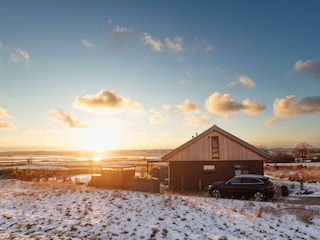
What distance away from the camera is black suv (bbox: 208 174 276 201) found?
2122cm

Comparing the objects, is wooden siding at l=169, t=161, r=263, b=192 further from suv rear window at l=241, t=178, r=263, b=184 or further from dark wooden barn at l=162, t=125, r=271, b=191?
suv rear window at l=241, t=178, r=263, b=184

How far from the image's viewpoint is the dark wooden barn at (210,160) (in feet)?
93.4

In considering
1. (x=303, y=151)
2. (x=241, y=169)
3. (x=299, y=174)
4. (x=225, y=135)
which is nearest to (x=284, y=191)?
(x=241, y=169)

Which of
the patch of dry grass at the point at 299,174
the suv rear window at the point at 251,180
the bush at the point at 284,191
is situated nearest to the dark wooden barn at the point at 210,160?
the bush at the point at 284,191

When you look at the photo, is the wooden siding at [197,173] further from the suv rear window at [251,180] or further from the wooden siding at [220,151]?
the suv rear window at [251,180]

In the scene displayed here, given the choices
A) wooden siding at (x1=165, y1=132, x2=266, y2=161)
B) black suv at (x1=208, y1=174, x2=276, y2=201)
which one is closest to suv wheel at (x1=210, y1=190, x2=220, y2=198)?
black suv at (x1=208, y1=174, x2=276, y2=201)

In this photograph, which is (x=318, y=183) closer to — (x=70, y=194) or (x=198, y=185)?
(x=198, y=185)

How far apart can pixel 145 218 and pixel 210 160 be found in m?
15.3

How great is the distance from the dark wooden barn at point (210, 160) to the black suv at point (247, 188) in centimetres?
605

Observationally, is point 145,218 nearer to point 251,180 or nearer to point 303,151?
point 251,180

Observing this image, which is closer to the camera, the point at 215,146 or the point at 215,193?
the point at 215,193

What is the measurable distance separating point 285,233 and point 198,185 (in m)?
15.5

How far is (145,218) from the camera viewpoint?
14781 mm

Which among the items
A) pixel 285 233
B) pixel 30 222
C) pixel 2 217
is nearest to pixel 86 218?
pixel 30 222
